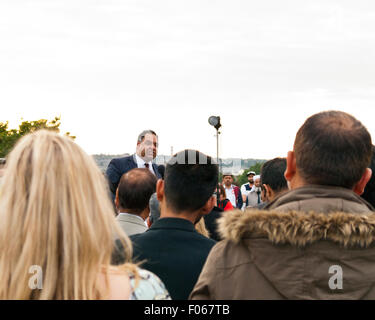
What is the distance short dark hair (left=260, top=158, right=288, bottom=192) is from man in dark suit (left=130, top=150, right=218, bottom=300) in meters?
1.39

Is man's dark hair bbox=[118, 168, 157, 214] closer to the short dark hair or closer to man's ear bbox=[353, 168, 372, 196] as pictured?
the short dark hair

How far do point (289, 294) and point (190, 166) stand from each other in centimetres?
133

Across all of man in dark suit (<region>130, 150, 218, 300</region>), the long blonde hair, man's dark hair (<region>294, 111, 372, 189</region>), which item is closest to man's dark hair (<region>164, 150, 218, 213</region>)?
man in dark suit (<region>130, 150, 218, 300</region>)

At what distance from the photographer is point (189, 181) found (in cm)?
316

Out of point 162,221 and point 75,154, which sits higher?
point 75,154

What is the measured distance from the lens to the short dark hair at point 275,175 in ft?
15.3

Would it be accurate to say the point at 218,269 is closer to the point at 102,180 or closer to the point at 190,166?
the point at 102,180

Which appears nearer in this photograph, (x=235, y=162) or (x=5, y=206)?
(x=5, y=206)

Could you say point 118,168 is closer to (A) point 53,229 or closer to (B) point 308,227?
(B) point 308,227

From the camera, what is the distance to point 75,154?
1.80 m

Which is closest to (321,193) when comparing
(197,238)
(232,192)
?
(197,238)

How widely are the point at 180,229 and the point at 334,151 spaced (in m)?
1.02

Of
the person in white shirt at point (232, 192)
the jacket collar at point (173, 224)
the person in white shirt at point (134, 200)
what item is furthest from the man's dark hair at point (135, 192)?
the person in white shirt at point (232, 192)
